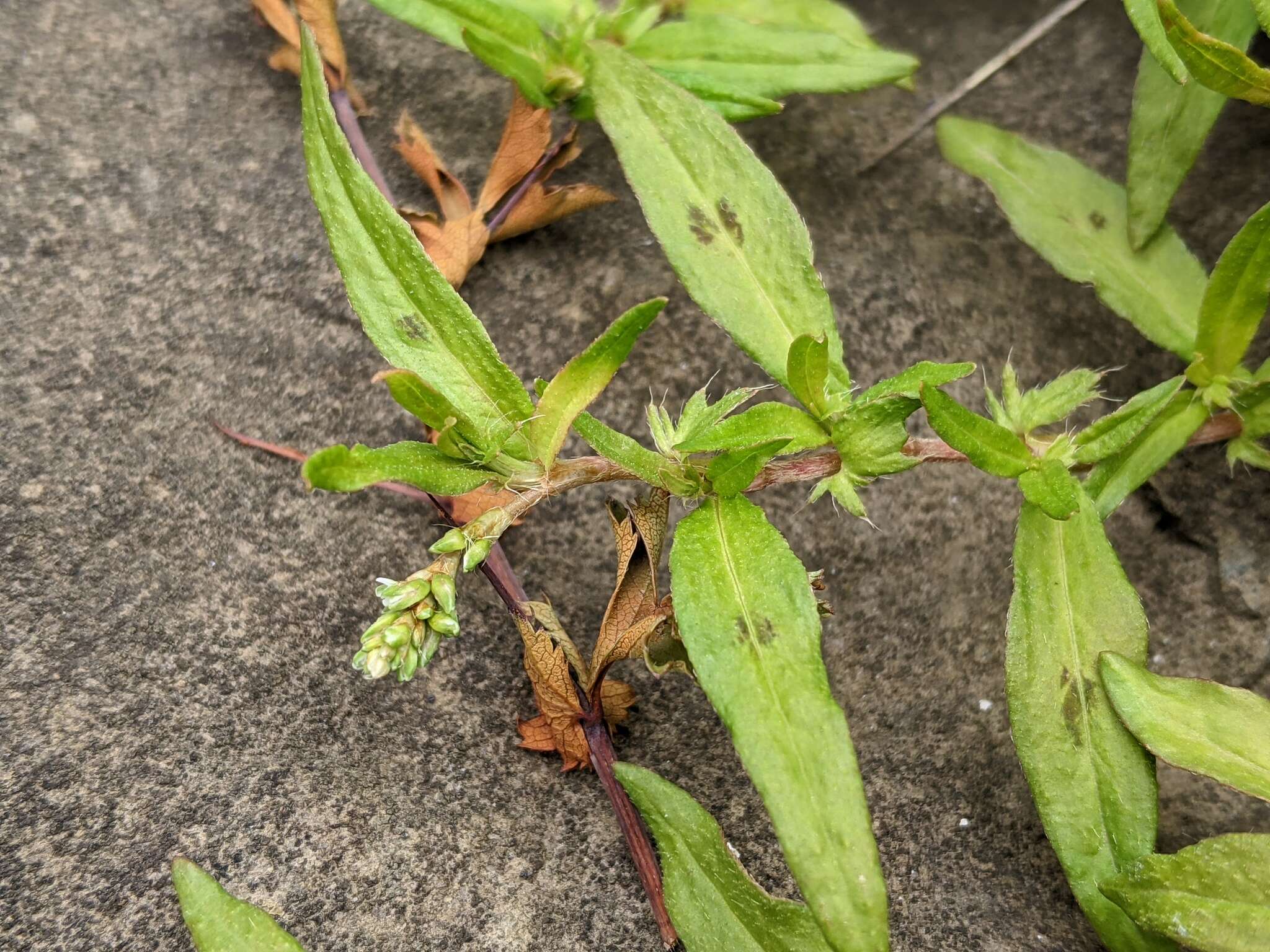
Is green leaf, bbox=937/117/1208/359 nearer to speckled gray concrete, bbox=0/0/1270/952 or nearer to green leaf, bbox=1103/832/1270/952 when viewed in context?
speckled gray concrete, bbox=0/0/1270/952

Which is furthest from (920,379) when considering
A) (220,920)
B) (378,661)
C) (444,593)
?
(220,920)

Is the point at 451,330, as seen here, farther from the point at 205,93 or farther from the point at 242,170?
the point at 205,93

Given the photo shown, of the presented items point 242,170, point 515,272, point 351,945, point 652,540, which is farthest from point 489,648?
point 242,170

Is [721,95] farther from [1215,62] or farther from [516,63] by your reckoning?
[1215,62]

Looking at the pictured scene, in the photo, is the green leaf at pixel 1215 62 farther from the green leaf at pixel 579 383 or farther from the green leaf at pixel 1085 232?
the green leaf at pixel 579 383

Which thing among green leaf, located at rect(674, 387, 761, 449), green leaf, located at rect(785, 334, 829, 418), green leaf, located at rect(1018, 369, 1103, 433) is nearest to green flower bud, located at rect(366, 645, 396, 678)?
green leaf, located at rect(674, 387, 761, 449)
